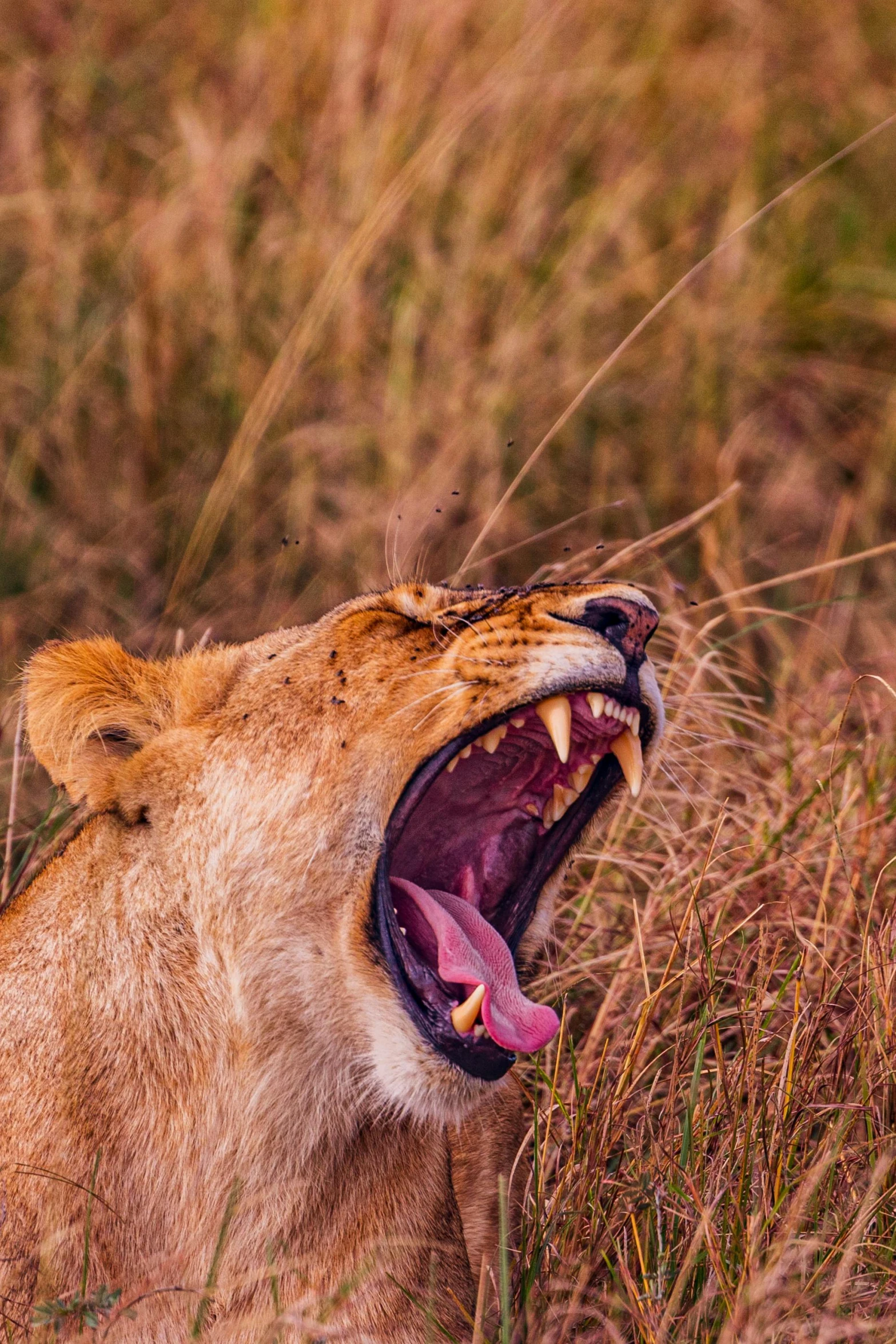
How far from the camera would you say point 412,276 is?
608cm

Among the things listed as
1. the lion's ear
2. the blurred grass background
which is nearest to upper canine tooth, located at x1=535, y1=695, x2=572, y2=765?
the lion's ear

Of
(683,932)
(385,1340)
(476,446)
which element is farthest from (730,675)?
(385,1340)

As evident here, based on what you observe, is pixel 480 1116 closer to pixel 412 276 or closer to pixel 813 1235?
pixel 813 1235

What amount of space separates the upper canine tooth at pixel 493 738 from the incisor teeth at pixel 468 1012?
0.39 m

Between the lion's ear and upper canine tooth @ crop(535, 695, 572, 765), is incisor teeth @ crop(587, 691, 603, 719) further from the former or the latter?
the lion's ear

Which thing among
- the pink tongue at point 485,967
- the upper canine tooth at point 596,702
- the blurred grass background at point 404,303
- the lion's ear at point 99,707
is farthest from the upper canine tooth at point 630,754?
the blurred grass background at point 404,303

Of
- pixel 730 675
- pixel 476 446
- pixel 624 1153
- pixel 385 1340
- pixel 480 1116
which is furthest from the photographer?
pixel 476 446

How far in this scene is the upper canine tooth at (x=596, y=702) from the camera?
254 cm

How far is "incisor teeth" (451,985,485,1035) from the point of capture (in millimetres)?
2459

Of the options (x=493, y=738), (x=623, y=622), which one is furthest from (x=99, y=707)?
(x=623, y=622)

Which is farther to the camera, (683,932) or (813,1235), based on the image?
(683,932)

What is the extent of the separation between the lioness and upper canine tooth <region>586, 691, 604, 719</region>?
2 centimetres

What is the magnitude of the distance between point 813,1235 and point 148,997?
1092 mm

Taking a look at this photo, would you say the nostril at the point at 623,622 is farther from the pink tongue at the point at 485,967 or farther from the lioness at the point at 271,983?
the pink tongue at the point at 485,967
